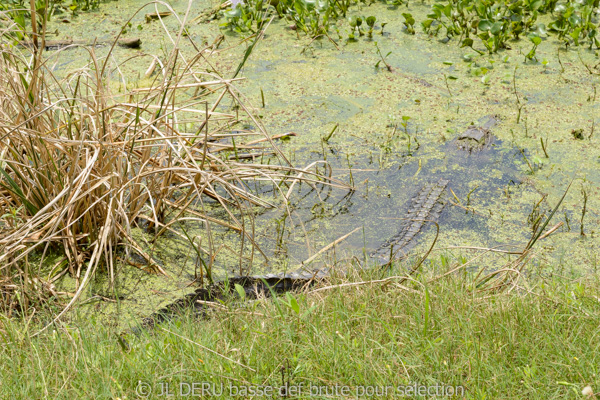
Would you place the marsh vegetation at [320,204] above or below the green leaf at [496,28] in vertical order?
below

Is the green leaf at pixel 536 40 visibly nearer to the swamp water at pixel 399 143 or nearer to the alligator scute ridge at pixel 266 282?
the swamp water at pixel 399 143

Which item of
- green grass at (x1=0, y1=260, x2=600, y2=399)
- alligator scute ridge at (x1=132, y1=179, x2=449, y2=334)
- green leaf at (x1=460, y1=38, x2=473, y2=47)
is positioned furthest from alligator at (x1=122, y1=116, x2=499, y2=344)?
green leaf at (x1=460, y1=38, x2=473, y2=47)

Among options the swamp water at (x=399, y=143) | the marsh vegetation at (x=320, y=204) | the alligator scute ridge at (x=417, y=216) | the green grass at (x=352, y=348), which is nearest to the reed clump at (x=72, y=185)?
the marsh vegetation at (x=320, y=204)

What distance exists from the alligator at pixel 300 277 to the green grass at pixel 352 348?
16 centimetres

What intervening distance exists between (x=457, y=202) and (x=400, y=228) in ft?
1.27

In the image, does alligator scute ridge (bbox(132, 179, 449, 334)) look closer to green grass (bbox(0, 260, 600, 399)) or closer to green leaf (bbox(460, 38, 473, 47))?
green grass (bbox(0, 260, 600, 399))

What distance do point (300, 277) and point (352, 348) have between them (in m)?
0.63

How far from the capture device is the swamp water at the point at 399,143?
265 cm

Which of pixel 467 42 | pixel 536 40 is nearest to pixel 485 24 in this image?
pixel 467 42

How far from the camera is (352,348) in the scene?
181 cm

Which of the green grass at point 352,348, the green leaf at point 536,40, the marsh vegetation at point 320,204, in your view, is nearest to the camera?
the green grass at point 352,348

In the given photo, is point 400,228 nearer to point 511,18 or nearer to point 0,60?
point 0,60

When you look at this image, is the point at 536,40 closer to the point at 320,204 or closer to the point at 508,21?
the point at 508,21

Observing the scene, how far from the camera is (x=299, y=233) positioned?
2.80 m
